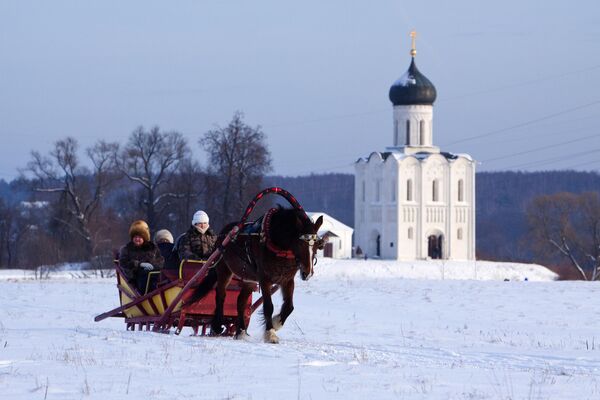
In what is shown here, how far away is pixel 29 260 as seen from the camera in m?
85.8

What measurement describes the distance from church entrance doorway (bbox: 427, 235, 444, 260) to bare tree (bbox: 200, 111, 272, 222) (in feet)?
85.6

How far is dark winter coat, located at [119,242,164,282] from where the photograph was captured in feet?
59.8

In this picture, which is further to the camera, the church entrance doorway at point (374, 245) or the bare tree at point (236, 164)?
the church entrance doorway at point (374, 245)

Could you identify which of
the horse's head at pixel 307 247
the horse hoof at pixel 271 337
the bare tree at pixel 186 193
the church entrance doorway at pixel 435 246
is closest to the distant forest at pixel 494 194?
the church entrance doorway at pixel 435 246

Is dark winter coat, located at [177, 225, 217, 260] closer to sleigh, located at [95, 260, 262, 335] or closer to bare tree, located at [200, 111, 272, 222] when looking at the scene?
sleigh, located at [95, 260, 262, 335]

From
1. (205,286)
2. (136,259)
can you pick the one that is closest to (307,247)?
(205,286)

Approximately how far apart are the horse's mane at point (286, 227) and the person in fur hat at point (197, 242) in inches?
90.8

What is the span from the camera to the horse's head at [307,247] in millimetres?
14930

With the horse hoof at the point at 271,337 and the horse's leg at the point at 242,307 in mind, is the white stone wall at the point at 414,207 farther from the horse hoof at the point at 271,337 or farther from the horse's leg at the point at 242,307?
the horse hoof at the point at 271,337

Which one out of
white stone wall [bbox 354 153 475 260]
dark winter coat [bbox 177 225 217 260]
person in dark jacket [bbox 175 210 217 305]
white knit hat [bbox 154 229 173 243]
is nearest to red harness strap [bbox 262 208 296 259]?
person in dark jacket [bbox 175 210 217 305]

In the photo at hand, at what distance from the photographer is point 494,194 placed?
196375 mm

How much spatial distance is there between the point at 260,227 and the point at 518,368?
3.96 metres

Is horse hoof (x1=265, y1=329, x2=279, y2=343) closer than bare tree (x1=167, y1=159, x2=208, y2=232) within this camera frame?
Yes

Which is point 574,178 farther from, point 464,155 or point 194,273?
point 194,273
